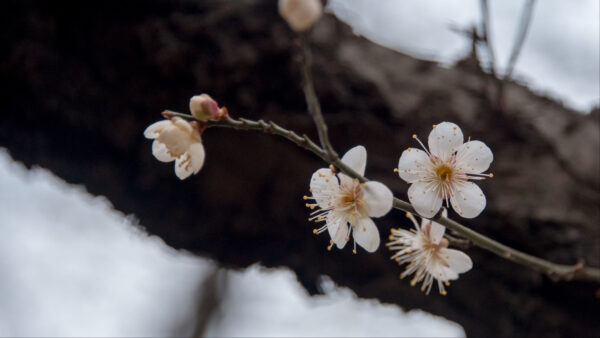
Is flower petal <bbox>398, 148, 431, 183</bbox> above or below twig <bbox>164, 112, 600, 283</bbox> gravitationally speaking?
above

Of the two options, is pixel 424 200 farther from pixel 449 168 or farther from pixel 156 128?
pixel 156 128

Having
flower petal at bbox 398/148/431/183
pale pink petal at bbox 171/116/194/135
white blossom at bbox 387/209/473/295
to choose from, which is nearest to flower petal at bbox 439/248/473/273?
white blossom at bbox 387/209/473/295

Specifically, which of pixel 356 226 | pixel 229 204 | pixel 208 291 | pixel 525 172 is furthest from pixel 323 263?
pixel 208 291

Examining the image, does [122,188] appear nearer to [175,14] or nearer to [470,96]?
[175,14]

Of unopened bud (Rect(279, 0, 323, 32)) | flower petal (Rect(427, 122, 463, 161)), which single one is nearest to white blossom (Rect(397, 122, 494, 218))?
flower petal (Rect(427, 122, 463, 161))

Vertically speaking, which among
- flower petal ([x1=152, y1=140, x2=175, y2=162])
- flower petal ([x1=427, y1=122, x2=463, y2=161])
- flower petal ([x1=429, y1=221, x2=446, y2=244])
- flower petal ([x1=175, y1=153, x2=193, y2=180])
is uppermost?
flower petal ([x1=427, y1=122, x2=463, y2=161])

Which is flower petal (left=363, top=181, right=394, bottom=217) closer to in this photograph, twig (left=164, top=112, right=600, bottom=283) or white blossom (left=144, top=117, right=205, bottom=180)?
twig (left=164, top=112, right=600, bottom=283)

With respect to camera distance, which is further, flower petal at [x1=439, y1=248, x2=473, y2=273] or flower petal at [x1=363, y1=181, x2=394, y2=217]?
flower petal at [x1=439, y1=248, x2=473, y2=273]
